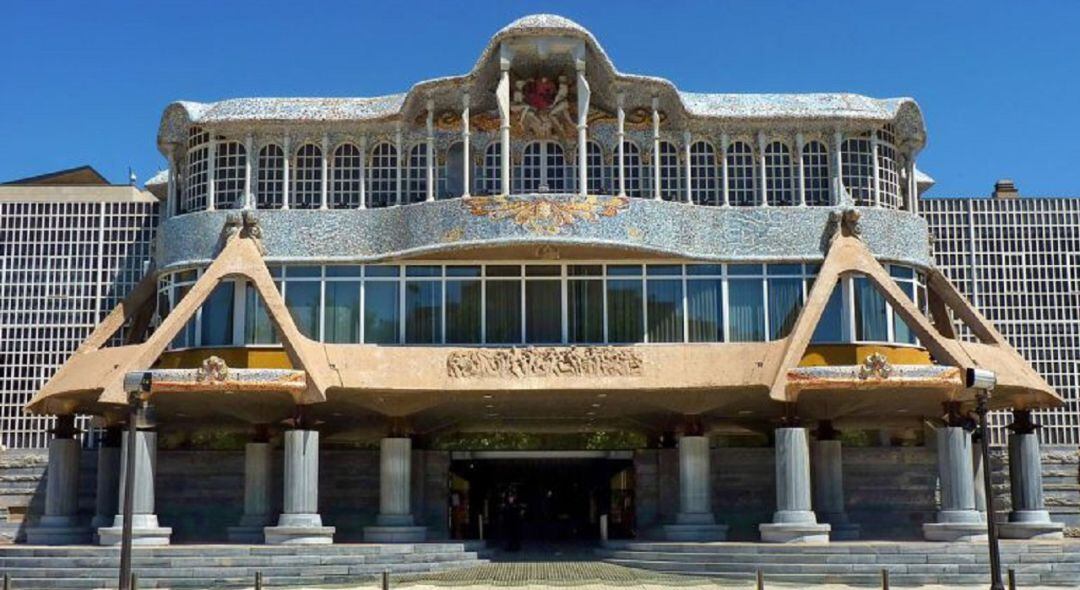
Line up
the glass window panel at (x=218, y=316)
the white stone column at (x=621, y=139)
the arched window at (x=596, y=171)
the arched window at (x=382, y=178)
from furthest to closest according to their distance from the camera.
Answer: the arched window at (x=596, y=171) < the arched window at (x=382, y=178) < the glass window panel at (x=218, y=316) < the white stone column at (x=621, y=139)

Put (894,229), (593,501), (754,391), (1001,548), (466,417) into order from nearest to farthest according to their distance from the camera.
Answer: (1001,548) → (754,391) → (894,229) → (466,417) → (593,501)

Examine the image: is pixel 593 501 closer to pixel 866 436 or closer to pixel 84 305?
pixel 866 436

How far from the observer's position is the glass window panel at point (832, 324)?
39000 millimetres

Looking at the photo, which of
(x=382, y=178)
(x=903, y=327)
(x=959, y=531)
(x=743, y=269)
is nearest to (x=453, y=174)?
(x=382, y=178)

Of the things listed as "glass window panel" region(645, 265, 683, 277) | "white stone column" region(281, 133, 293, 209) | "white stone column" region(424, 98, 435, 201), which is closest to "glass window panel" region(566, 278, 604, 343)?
"glass window panel" region(645, 265, 683, 277)

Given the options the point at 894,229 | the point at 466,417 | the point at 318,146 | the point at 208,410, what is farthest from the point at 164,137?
the point at 894,229

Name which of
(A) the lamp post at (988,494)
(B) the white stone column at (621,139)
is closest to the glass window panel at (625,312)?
(B) the white stone column at (621,139)

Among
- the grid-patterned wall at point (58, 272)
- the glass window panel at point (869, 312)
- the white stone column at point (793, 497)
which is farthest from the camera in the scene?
the grid-patterned wall at point (58, 272)

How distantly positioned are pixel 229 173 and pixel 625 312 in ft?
39.9

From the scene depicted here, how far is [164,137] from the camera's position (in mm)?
42094

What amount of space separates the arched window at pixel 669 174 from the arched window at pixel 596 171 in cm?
160

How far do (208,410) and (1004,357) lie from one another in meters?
22.0

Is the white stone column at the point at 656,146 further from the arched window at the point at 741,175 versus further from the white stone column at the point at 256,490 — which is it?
the white stone column at the point at 256,490

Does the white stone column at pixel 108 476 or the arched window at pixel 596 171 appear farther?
the arched window at pixel 596 171
